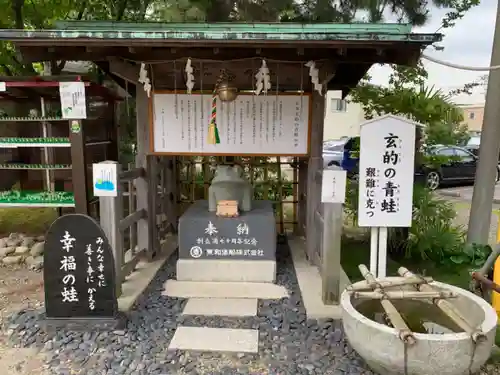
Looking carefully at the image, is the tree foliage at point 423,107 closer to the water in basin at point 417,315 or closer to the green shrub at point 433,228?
the green shrub at point 433,228

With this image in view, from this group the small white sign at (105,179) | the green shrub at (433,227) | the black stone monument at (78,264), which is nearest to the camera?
the black stone monument at (78,264)

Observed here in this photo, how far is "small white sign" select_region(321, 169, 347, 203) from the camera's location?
13.2 feet

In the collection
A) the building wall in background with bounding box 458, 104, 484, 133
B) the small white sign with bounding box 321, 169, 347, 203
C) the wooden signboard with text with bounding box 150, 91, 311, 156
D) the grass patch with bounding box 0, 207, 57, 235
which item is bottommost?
the grass patch with bounding box 0, 207, 57, 235

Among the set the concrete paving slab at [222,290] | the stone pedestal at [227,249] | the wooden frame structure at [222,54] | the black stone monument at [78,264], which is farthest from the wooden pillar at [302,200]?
the black stone monument at [78,264]

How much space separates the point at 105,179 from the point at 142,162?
130 cm

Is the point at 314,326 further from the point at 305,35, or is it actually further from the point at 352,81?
the point at 352,81

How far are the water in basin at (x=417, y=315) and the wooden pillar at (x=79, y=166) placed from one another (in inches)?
163

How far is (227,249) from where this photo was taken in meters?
5.22

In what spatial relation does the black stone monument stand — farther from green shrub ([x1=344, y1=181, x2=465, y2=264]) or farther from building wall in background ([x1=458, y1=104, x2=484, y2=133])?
building wall in background ([x1=458, y1=104, x2=484, y2=133])

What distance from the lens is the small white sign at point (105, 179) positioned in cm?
428

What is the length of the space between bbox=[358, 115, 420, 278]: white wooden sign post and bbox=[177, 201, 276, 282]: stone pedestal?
60.6 inches

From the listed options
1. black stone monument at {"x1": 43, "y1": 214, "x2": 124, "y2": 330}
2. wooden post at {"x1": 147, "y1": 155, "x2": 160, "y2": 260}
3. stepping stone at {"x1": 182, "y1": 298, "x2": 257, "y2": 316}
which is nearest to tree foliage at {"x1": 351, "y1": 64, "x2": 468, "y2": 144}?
wooden post at {"x1": 147, "y1": 155, "x2": 160, "y2": 260}

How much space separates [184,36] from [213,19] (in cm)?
466

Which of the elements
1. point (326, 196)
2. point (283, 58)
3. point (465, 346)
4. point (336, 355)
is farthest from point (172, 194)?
point (465, 346)
